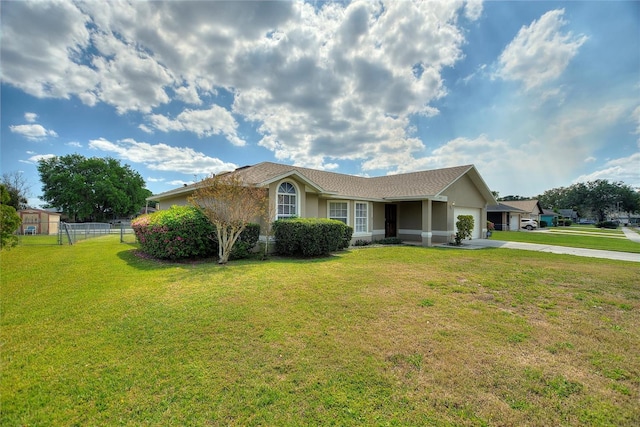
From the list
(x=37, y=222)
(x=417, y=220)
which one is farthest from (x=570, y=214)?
(x=37, y=222)

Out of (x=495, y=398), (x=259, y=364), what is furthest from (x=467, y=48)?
(x=259, y=364)

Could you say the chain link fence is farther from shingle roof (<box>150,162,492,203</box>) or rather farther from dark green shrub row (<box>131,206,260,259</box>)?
dark green shrub row (<box>131,206,260,259</box>)

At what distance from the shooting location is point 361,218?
651 inches

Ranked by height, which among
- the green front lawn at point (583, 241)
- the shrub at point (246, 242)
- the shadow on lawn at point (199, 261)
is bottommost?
the shadow on lawn at point (199, 261)

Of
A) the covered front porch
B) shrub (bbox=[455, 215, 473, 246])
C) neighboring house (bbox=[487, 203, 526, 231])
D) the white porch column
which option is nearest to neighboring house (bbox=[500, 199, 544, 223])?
neighboring house (bbox=[487, 203, 526, 231])

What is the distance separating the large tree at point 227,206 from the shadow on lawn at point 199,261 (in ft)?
1.97

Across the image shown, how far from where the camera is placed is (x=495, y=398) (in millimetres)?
2803

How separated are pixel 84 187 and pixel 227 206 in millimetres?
52739

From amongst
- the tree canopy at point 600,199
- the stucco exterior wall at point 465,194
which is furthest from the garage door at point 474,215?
the tree canopy at point 600,199

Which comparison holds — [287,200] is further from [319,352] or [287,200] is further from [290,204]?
[319,352]

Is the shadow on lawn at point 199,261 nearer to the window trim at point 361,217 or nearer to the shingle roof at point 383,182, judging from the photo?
the shingle roof at point 383,182

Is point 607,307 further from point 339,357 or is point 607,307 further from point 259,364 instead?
point 259,364

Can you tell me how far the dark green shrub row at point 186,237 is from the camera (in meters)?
9.94

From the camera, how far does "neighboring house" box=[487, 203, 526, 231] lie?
32312 mm
